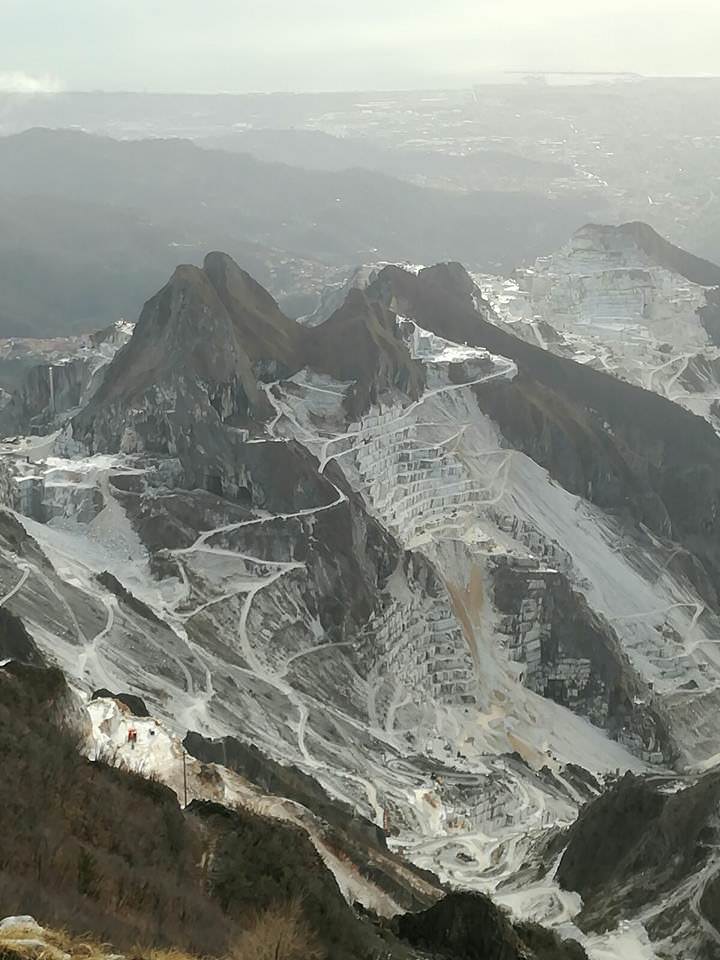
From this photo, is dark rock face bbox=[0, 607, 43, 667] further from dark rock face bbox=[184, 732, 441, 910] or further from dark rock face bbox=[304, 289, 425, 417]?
dark rock face bbox=[304, 289, 425, 417]

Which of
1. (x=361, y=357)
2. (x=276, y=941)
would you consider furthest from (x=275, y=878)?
(x=361, y=357)

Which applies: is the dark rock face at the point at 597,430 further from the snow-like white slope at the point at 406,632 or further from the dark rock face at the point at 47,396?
the dark rock face at the point at 47,396

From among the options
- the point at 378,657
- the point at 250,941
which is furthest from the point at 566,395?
the point at 250,941

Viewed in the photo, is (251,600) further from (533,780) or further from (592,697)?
(592,697)

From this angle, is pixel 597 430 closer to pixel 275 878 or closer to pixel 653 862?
pixel 653 862

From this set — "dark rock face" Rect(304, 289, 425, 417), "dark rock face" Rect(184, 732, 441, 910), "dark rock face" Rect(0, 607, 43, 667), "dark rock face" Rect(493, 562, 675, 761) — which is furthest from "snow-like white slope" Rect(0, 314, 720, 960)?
"dark rock face" Rect(184, 732, 441, 910)

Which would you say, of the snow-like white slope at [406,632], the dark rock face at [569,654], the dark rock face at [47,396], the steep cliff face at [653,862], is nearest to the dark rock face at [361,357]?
the snow-like white slope at [406,632]

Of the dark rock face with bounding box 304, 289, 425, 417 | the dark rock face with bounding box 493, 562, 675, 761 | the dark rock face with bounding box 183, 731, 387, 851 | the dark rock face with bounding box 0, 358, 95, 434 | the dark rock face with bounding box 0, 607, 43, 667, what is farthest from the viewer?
the dark rock face with bounding box 0, 358, 95, 434
